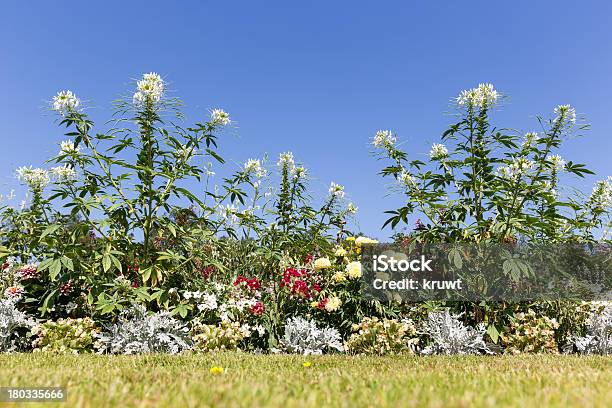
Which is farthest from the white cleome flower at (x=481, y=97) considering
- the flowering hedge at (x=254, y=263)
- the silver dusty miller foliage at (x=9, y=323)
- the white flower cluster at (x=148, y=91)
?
the silver dusty miller foliage at (x=9, y=323)

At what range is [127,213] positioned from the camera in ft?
15.5

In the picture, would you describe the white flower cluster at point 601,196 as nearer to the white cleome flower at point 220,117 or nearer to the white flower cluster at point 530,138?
the white flower cluster at point 530,138

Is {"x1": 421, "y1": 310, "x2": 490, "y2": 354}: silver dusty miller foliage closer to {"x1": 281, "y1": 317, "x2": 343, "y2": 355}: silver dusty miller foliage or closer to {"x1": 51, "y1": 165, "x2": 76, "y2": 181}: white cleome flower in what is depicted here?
{"x1": 281, "y1": 317, "x2": 343, "y2": 355}: silver dusty miller foliage

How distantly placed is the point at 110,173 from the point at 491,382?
367 centimetres

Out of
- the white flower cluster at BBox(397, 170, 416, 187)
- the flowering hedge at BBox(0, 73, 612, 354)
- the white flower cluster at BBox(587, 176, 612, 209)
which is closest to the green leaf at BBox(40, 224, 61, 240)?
the flowering hedge at BBox(0, 73, 612, 354)

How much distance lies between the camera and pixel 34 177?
4980 millimetres

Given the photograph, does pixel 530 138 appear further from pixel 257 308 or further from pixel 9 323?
pixel 9 323

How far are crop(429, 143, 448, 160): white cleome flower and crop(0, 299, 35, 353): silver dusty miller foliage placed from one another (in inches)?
161

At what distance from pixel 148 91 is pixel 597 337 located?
4910 millimetres

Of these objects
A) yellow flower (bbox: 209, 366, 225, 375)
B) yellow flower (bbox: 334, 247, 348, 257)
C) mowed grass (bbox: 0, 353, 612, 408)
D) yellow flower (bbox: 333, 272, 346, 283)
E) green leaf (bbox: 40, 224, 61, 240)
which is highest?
green leaf (bbox: 40, 224, 61, 240)

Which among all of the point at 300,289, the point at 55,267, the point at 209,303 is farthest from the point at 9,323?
the point at 300,289

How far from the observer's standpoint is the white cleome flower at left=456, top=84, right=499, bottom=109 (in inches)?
190

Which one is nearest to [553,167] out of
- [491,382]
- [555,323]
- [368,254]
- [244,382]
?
[555,323]

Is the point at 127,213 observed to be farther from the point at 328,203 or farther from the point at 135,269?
the point at 328,203
